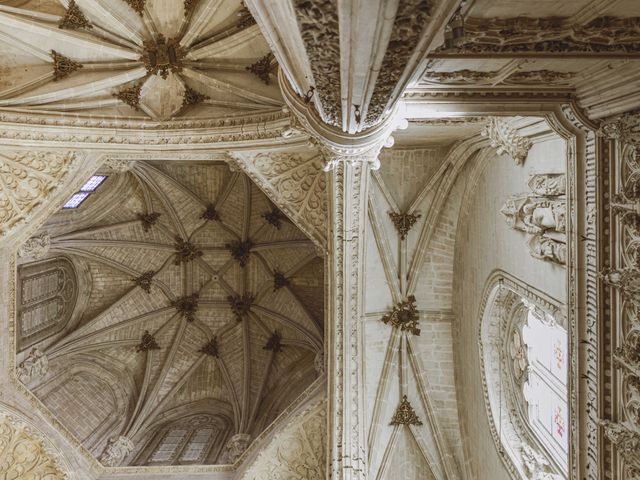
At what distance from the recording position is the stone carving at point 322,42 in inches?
88.4

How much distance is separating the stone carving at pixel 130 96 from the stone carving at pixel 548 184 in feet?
21.2

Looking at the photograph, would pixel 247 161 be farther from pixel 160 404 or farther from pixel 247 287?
pixel 160 404

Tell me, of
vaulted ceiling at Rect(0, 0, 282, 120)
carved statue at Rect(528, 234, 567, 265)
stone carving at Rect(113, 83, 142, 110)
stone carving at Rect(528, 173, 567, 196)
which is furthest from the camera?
stone carving at Rect(113, 83, 142, 110)

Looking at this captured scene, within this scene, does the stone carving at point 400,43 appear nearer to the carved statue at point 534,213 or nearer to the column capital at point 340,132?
the column capital at point 340,132

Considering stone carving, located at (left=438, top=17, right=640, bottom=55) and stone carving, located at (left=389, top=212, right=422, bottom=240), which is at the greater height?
stone carving, located at (left=438, top=17, right=640, bottom=55)

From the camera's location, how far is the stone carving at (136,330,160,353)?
13523 mm

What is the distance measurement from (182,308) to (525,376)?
390 inches

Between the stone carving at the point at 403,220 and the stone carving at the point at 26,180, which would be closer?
the stone carving at the point at 26,180

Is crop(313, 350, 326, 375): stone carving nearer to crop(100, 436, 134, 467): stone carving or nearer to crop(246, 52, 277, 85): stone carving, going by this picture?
crop(100, 436, 134, 467): stone carving

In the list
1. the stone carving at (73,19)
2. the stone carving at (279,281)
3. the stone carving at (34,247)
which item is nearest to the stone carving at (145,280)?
the stone carving at (279,281)

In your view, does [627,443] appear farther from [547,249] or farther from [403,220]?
[403,220]

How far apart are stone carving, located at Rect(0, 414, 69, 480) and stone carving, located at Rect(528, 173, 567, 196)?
8.81m

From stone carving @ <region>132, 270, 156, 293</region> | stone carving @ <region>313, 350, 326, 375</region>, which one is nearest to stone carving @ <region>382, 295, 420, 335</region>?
stone carving @ <region>313, 350, 326, 375</region>

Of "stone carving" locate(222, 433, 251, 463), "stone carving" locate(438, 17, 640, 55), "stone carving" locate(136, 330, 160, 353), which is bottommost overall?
"stone carving" locate(222, 433, 251, 463)
